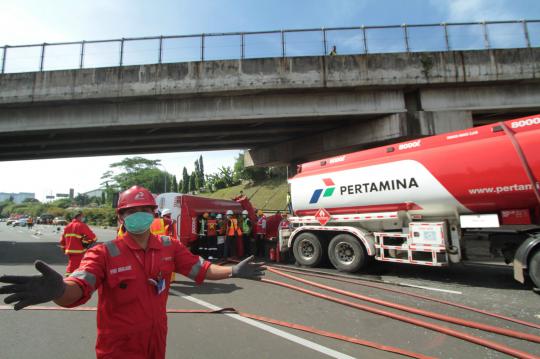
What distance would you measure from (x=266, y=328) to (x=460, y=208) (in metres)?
5.24

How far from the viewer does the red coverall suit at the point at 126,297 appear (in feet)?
6.63

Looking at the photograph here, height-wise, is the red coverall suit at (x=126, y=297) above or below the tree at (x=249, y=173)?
below

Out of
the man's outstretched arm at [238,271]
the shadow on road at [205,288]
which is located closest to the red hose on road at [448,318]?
the shadow on road at [205,288]

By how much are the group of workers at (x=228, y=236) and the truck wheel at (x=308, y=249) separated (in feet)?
8.98

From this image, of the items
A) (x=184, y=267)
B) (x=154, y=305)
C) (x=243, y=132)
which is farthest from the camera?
(x=243, y=132)

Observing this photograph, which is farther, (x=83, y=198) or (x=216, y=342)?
(x=83, y=198)

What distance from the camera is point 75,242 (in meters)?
6.93

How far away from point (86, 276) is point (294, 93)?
41.4 ft

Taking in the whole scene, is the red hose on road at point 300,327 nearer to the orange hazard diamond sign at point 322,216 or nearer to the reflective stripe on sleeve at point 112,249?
the reflective stripe on sleeve at point 112,249

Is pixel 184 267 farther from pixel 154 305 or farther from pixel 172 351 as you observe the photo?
pixel 172 351

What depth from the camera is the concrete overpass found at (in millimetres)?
12844

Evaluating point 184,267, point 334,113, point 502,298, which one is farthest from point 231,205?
point 184,267

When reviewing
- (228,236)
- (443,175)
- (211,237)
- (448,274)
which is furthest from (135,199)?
(211,237)

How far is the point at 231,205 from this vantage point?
46.4 ft
